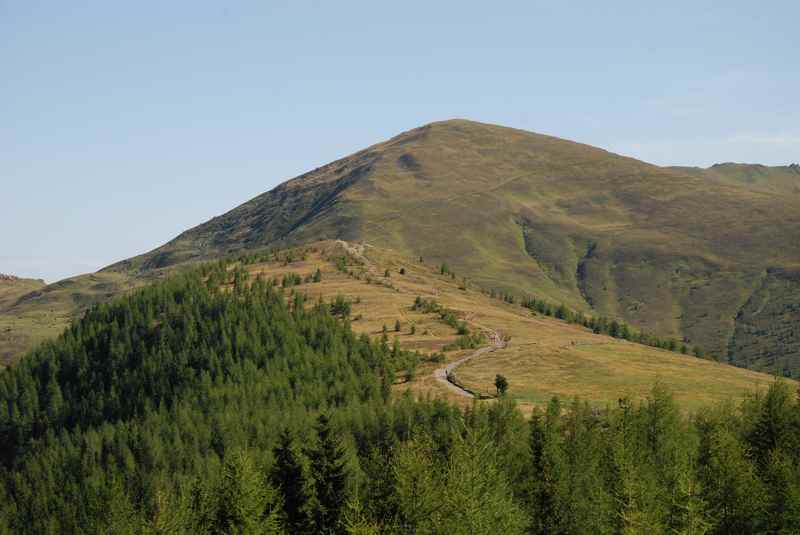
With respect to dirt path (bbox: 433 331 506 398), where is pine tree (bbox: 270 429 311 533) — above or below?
above

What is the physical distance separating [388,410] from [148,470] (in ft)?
171

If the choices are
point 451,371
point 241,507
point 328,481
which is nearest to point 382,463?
point 328,481

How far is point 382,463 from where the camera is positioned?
91.8 m

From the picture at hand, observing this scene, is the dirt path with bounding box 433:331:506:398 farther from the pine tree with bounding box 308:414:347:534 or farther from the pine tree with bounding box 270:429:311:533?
the pine tree with bounding box 308:414:347:534

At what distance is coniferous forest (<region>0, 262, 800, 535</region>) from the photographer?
64875 mm

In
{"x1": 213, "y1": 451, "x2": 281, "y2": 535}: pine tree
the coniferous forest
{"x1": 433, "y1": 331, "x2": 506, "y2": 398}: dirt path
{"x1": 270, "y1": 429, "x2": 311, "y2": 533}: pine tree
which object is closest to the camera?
the coniferous forest

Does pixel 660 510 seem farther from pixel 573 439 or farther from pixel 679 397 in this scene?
pixel 679 397

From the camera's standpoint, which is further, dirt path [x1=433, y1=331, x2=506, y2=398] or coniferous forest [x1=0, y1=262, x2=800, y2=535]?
dirt path [x1=433, y1=331, x2=506, y2=398]

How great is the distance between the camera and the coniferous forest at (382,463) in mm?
64875

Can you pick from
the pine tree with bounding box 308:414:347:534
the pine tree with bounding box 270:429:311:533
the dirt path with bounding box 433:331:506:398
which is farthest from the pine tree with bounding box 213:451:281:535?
the dirt path with bounding box 433:331:506:398

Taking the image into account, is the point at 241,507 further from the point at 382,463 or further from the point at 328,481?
the point at 382,463

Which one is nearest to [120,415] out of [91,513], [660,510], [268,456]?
[91,513]

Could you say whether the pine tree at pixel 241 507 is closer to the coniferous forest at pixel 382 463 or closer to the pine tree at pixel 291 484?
the coniferous forest at pixel 382 463

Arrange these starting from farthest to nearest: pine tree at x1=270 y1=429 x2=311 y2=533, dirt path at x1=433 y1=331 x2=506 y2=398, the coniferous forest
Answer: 1. dirt path at x1=433 y1=331 x2=506 y2=398
2. pine tree at x1=270 y1=429 x2=311 y2=533
3. the coniferous forest
